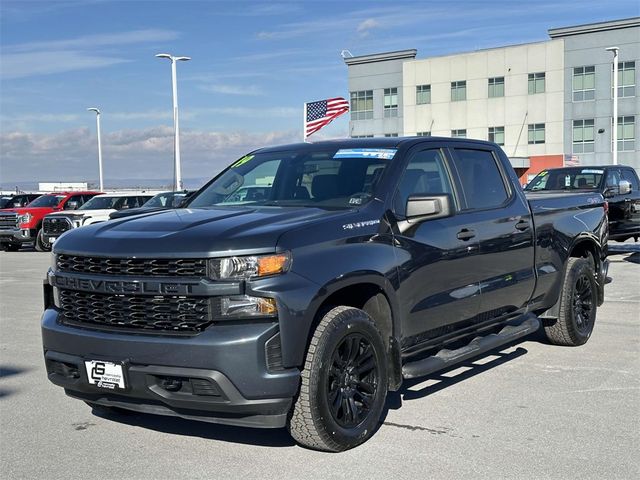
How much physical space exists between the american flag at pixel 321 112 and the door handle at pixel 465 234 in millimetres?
24666

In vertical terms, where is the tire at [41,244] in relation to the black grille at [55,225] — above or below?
below

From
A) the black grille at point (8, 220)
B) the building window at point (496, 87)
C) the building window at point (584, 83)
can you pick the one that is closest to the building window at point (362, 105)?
the building window at point (496, 87)

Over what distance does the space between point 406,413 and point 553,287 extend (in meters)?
2.45

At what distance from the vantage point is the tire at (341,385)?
13.9 feet

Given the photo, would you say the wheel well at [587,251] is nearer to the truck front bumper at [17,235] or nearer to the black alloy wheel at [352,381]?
the black alloy wheel at [352,381]

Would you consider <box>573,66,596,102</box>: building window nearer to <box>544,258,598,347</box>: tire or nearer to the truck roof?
<box>544,258,598,347</box>: tire

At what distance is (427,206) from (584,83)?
2183 inches

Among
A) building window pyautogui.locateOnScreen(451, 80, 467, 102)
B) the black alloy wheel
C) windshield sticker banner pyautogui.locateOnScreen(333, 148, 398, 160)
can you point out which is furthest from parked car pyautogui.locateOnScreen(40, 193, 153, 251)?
building window pyautogui.locateOnScreen(451, 80, 467, 102)

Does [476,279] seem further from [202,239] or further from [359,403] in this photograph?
[202,239]

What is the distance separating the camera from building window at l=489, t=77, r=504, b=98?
194ft

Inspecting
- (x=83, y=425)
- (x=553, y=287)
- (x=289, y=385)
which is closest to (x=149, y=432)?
(x=83, y=425)

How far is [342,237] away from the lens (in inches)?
179

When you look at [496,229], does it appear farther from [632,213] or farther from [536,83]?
[536,83]

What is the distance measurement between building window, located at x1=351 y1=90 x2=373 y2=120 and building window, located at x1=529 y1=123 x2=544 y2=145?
46.3ft
